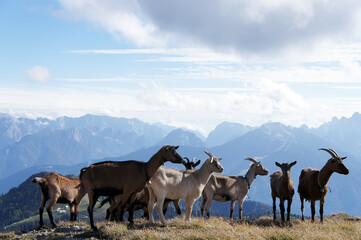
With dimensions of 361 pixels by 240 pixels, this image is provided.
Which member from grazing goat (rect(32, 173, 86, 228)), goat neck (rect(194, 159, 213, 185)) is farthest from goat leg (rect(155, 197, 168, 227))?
grazing goat (rect(32, 173, 86, 228))

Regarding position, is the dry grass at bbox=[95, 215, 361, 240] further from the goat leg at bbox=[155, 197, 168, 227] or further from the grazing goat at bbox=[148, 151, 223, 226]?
the grazing goat at bbox=[148, 151, 223, 226]

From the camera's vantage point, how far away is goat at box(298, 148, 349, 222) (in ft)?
61.4

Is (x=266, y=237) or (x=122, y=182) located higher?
(x=122, y=182)

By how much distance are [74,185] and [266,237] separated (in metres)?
14.1

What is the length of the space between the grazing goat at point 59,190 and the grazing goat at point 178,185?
6.68m

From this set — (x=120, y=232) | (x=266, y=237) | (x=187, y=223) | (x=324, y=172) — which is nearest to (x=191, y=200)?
(x=187, y=223)

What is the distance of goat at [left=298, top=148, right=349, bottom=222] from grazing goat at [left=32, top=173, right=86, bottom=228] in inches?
541

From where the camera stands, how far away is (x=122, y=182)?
15766mm

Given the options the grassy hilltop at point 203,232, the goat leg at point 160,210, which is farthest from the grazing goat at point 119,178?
the grassy hilltop at point 203,232

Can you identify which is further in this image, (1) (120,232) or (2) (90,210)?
(2) (90,210)

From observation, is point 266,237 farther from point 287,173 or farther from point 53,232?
point 53,232

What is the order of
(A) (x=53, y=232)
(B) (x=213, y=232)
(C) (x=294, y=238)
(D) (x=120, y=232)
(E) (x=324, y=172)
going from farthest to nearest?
(E) (x=324, y=172) < (A) (x=53, y=232) < (D) (x=120, y=232) < (B) (x=213, y=232) < (C) (x=294, y=238)

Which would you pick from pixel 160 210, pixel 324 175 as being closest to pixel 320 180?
pixel 324 175

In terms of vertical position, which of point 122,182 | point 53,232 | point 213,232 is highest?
point 122,182
